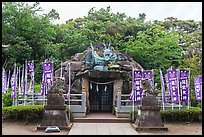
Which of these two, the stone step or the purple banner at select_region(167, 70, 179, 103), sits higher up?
the purple banner at select_region(167, 70, 179, 103)

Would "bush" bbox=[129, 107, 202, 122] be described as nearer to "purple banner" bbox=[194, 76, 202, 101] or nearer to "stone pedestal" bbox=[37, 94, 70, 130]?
"purple banner" bbox=[194, 76, 202, 101]

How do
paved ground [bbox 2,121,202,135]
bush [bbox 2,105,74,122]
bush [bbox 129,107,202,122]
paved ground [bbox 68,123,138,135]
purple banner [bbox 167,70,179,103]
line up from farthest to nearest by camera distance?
purple banner [bbox 167,70,179,103]
bush [bbox 129,107,202,122]
bush [bbox 2,105,74,122]
paved ground [bbox 2,121,202,135]
paved ground [bbox 68,123,138,135]

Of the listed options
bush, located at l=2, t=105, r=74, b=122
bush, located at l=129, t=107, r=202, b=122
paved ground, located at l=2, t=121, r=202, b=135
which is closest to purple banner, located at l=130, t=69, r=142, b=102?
bush, located at l=129, t=107, r=202, b=122

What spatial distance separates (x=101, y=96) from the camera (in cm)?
2089

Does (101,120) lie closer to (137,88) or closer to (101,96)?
(137,88)

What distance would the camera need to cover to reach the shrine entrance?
20672 millimetres

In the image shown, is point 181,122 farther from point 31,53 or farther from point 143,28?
point 143,28

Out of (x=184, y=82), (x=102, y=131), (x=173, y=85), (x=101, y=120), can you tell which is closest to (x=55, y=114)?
(x=102, y=131)

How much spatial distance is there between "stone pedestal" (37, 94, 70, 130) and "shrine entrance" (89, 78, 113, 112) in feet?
23.7

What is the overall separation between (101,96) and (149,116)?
8036mm

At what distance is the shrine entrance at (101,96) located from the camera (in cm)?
2067

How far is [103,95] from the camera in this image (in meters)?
20.9

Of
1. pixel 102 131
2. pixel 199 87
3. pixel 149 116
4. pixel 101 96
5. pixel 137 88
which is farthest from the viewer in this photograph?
pixel 101 96

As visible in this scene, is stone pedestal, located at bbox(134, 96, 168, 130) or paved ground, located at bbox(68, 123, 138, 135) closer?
paved ground, located at bbox(68, 123, 138, 135)
